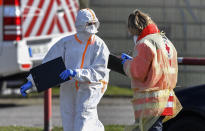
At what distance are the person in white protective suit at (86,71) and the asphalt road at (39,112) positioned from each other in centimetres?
349

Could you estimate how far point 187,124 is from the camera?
22.8 ft

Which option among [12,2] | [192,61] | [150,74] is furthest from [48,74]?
[12,2]

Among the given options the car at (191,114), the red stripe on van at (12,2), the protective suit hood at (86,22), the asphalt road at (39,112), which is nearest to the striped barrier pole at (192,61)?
the car at (191,114)

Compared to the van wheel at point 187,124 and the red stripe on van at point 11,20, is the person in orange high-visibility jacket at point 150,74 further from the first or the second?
the red stripe on van at point 11,20

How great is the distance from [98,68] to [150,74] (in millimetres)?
878

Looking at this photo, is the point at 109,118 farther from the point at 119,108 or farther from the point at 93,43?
the point at 93,43

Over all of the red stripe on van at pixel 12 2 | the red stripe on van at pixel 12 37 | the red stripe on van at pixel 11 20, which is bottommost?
the red stripe on van at pixel 12 37

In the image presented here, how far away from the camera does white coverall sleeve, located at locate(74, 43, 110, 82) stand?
21.7 feet

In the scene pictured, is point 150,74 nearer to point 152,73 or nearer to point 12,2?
point 152,73

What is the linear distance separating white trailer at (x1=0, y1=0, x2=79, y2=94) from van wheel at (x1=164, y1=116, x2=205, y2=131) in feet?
18.0

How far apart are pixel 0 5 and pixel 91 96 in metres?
5.89

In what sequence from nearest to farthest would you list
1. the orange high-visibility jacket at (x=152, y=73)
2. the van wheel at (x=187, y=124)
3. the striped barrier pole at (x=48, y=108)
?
the orange high-visibility jacket at (x=152, y=73)
the van wheel at (x=187, y=124)
the striped barrier pole at (x=48, y=108)

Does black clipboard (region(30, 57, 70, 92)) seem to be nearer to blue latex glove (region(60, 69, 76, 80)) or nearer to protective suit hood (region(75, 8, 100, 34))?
blue latex glove (region(60, 69, 76, 80))

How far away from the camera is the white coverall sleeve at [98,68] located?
660cm
